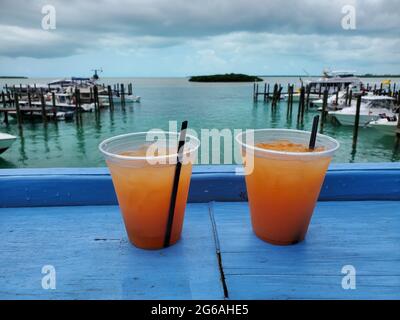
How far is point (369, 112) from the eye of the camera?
56.7 feet

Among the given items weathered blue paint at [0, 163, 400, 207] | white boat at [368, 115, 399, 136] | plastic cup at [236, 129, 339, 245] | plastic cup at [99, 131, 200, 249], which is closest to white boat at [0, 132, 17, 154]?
weathered blue paint at [0, 163, 400, 207]

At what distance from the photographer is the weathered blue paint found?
1.83m

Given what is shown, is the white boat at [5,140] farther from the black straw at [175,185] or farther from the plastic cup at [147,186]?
the black straw at [175,185]

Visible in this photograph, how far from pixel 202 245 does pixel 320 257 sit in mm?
523

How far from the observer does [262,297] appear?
110 cm

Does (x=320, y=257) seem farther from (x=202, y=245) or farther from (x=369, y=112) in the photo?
(x=369, y=112)

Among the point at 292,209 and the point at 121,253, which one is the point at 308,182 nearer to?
the point at 292,209

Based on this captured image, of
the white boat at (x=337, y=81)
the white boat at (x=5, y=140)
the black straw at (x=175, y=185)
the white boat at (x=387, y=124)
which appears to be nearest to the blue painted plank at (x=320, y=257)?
the black straw at (x=175, y=185)

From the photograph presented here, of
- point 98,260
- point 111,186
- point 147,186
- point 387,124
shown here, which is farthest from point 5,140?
point 387,124

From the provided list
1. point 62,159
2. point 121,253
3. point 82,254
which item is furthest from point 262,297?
point 62,159

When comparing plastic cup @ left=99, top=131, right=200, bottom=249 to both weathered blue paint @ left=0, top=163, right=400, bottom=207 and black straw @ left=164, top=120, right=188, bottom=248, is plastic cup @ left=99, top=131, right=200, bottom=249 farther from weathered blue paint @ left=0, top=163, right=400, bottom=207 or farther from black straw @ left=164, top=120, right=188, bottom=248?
weathered blue paint @ left=0, top=163, right=400, bottom=207

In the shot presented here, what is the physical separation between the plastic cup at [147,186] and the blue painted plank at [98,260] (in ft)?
0.29

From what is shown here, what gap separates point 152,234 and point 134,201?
179 mm

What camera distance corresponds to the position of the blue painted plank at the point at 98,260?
1.14 meters
